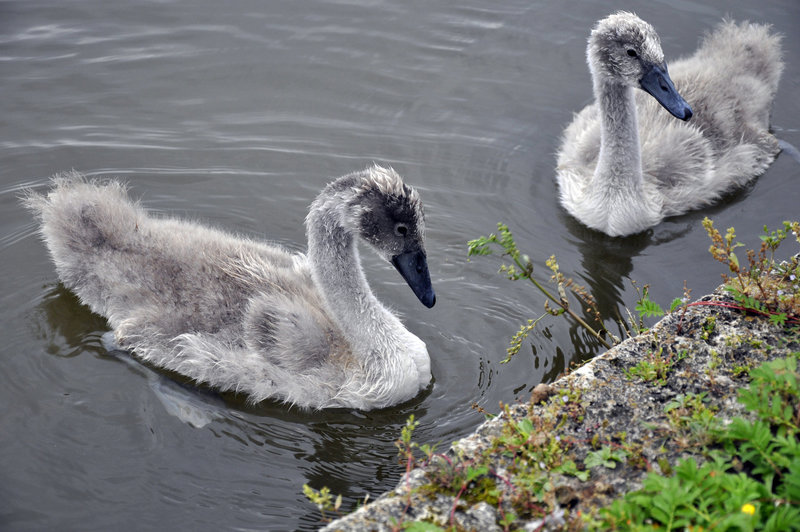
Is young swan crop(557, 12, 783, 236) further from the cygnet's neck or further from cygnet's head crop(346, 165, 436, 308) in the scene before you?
the cygnet's neck

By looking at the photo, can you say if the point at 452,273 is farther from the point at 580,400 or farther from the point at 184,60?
the point at 184,60

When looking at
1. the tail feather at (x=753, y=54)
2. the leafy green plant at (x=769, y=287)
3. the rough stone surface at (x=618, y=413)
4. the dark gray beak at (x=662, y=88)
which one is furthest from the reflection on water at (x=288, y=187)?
the leafy green plant at (x=769, y=287)

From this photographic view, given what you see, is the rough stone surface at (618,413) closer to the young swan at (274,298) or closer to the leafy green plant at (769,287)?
the leafy green plant at (769,287)

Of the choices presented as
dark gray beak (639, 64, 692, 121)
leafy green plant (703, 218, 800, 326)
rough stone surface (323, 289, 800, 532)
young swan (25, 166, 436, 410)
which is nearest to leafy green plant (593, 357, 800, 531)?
rough stone surface (323, 289, 800, 532)

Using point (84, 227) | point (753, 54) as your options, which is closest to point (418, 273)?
point (84, 227)

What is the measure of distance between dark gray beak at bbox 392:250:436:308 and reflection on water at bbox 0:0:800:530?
2.71 feet

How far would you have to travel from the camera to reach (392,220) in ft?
16.7

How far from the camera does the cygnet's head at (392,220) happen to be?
500cm

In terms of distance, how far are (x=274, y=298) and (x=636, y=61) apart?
392 cm

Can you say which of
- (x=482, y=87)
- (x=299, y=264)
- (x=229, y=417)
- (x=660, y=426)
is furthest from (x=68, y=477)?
(x=482, y=87)

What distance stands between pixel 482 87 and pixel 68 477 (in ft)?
20.8

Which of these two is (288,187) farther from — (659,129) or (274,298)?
(659,129)

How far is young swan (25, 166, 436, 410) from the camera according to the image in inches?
205

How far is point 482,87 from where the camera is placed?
9.24m
